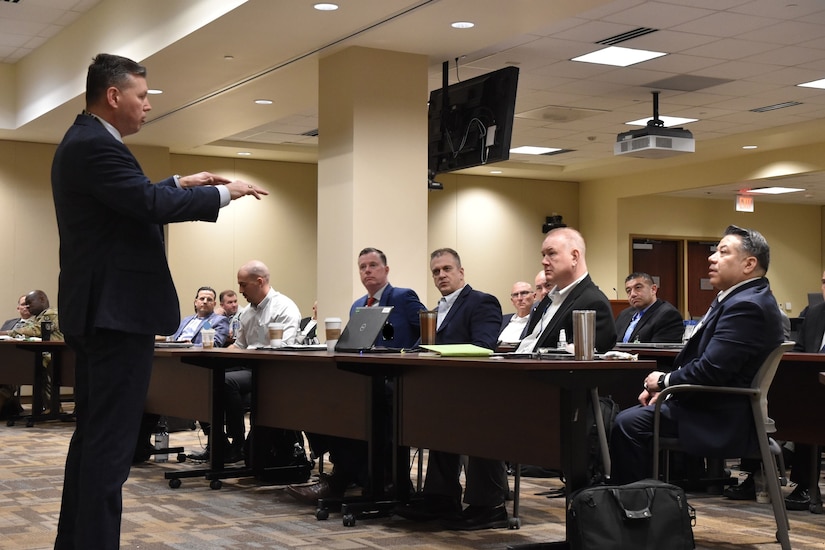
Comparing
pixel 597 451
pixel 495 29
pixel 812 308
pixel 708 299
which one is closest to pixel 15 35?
pixel 495 29

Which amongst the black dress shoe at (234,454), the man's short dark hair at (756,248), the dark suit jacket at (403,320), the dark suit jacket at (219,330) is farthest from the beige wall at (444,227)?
the man's short dark hair at (756,248)

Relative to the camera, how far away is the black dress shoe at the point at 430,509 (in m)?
4.71

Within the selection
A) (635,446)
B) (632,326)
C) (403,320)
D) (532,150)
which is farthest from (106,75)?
(532,150)

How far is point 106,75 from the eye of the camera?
296 cm

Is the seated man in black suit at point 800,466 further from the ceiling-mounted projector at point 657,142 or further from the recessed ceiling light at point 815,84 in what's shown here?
the recessed ceiling light at point 815,84

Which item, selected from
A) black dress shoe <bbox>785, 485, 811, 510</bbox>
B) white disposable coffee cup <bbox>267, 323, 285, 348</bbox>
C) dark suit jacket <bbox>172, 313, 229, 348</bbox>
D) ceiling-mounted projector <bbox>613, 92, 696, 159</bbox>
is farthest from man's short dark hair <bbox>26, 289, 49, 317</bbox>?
black dress shoe <bbox>785, 485, 811, 510</bbox>

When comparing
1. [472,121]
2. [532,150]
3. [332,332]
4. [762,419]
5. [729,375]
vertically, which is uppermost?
[532,150]

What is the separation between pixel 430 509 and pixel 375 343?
848 millimetres

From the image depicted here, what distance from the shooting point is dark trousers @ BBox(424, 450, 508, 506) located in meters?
4.59

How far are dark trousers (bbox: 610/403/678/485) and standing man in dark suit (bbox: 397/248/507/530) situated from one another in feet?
2.27

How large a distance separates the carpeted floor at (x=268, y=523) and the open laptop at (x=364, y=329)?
797 mm

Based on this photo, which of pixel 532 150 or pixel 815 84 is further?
pixel 532 150

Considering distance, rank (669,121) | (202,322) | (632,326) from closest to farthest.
Result: (632,326)
(202,322)
(669,121)

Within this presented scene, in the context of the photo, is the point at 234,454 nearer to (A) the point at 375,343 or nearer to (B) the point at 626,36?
(A) the point at 375,343
